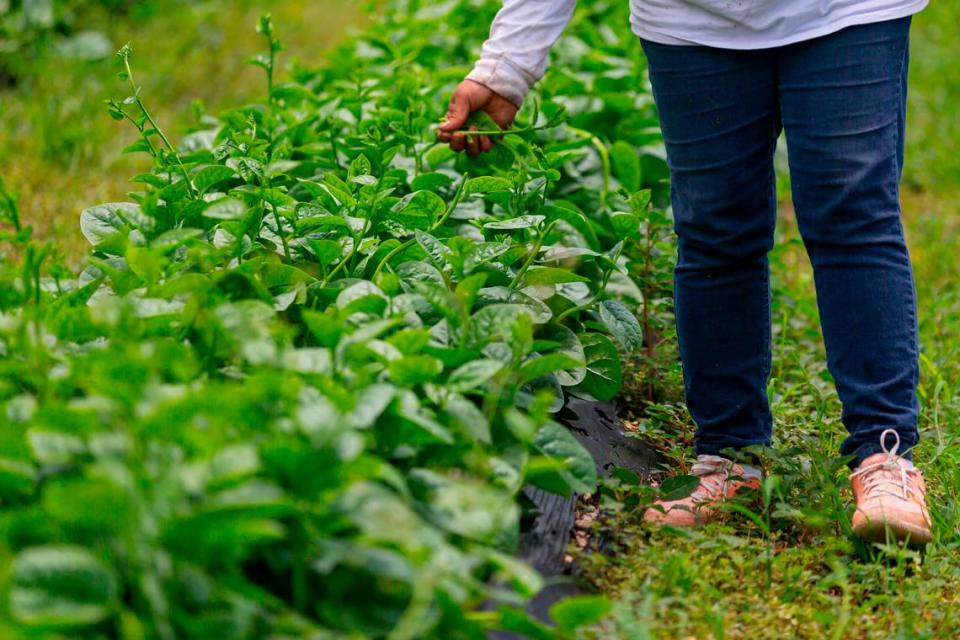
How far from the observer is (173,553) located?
48.9 inches

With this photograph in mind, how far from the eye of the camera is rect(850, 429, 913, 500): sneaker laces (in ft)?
6.36

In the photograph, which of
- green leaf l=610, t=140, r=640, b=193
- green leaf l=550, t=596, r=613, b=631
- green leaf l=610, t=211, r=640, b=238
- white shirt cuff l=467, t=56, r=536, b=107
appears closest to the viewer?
green leaf l=550, t=596, r=613, b=631

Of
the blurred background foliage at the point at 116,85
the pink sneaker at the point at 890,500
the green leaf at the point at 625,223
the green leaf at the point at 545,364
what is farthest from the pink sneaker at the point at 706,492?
the blurred background foliage at the point at 116,85

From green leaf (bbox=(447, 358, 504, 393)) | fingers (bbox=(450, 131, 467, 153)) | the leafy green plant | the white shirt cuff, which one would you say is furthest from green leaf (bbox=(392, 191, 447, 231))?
green leaf (bbox=(447, 358, 504, 393))

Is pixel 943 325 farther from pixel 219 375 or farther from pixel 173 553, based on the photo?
pixel 173 553

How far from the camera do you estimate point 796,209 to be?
2.00 m

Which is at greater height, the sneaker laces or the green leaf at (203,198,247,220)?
the green leaf at (203,198,247,220)

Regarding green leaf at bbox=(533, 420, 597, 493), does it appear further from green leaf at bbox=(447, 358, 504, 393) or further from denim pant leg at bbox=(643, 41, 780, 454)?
denim pant leg at bbox=(643, 41, 780, 454)

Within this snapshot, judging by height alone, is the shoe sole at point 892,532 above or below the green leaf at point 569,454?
above

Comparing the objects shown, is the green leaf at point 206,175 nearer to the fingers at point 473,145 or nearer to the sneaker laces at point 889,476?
the fingers at point 473,145

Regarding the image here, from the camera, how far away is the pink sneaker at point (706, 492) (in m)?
1.97

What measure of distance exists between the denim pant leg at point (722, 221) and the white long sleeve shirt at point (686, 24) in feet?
0.11

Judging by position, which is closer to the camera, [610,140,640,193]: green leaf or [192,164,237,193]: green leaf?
[192,164,237,193]: green leaf

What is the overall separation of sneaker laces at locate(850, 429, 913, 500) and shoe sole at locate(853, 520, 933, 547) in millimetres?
52
